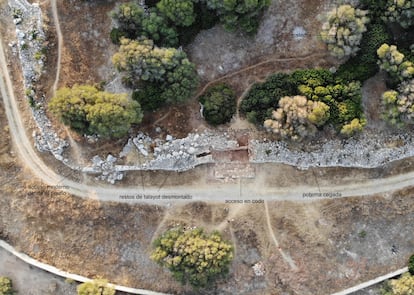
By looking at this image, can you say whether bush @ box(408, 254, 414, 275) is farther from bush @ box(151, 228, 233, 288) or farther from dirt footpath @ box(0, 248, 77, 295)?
dirt footpath @ box(0, 248, 77, 295)

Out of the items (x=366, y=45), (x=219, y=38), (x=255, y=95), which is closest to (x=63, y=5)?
(x=219, y=38)

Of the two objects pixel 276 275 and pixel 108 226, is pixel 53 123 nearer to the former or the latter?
pixel 108 226

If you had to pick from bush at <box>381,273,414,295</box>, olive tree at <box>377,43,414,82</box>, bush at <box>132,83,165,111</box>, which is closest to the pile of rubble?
bush at <box>132,83,165,111</box>

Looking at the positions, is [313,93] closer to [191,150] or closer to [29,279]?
[191,150]

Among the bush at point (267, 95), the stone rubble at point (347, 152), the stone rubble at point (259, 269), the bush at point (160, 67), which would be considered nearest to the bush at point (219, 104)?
the bush at point (267, 95)

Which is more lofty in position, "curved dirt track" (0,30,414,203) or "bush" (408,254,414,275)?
"curved dirt track" (0,30,414,203)

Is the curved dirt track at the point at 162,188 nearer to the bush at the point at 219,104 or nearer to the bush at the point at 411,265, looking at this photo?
the bush at the point at 219,104
